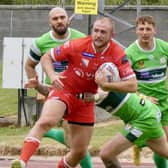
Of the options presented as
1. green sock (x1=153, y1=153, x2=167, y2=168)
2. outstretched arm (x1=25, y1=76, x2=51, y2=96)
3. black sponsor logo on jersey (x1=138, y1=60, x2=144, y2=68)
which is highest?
black sponsor logo on jersey (x1=138, y1=60, x2=144, y2=68)

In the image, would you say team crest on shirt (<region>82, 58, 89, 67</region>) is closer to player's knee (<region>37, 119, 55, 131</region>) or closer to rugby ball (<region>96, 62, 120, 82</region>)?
rugby ball (<region>96, 62, 120, 82</region>)

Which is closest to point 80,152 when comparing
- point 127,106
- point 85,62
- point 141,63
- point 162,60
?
point 127,106

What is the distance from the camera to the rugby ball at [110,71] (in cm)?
886

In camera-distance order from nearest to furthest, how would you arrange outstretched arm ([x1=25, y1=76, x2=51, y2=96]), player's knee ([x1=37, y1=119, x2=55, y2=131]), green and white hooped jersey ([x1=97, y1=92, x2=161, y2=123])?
player's knee ([x1=37, y1=119, x2=55, y2=131]) → green and white hooped jersey ([x1=97, y1=92, x2=161, y2=123]) → outstretched arm ([x1=25, y1=76, x2=51, y2=96])

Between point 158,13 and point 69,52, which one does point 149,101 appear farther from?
point 158,13

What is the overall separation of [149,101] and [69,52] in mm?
1257

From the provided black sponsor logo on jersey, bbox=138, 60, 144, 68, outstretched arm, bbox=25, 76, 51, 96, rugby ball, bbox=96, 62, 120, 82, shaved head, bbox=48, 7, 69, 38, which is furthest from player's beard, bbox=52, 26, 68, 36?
rugby ball, bbox=96, 62, 120, 82

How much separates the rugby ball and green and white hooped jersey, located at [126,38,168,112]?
4.30 ft

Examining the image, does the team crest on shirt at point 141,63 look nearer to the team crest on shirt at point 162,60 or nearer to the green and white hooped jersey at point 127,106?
the team crest on shirt at point 162,60

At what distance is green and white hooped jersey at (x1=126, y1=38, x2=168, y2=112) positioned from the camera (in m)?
10.3

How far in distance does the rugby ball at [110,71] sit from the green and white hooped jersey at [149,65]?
1.31 meters

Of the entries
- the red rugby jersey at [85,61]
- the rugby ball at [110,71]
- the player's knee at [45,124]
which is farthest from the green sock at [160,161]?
the player's knee at [45,124]

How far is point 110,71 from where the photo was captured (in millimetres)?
8891

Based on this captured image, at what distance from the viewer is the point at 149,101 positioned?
9.71m
